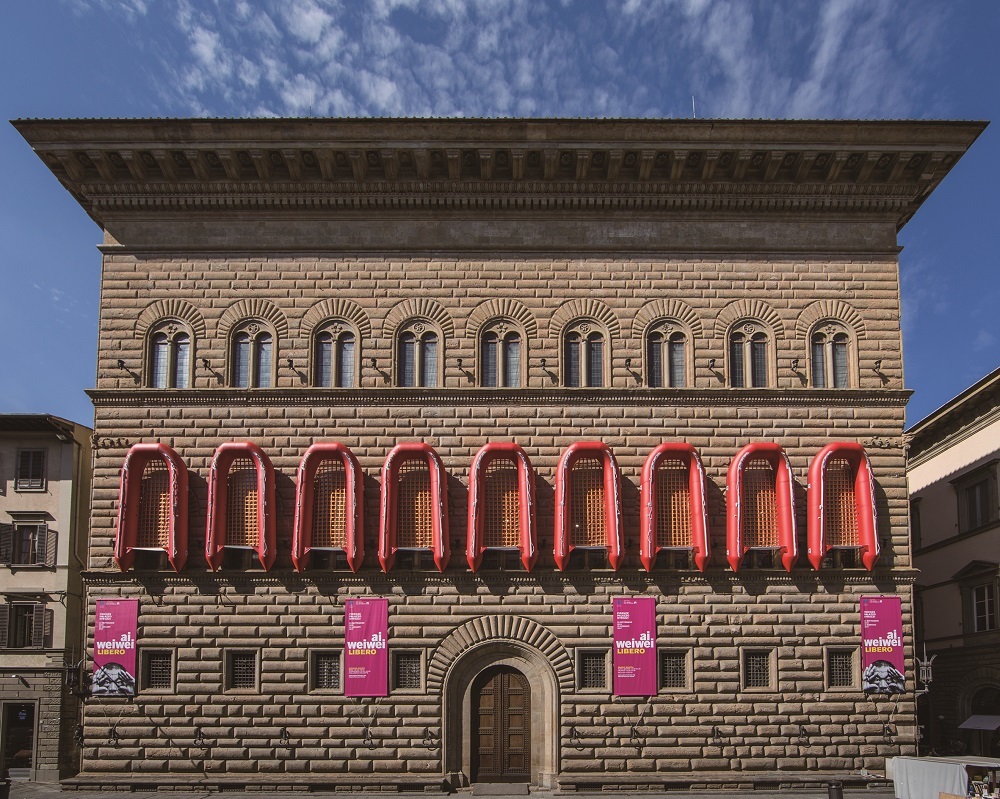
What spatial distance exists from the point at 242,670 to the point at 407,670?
380 centimetres

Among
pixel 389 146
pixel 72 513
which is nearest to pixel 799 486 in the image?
pixel 389 146

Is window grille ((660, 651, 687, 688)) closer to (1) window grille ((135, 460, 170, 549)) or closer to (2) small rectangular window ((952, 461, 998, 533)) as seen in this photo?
(1) window grille ((135, 460, 170, 549))

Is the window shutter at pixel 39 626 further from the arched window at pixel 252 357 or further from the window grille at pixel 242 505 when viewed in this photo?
the arched window at pixel 252 357

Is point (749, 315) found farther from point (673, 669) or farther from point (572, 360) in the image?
point (673, 669)

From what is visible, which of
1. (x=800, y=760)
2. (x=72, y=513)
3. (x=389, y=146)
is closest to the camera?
(x=800, y=760)

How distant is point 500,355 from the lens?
23.2 m

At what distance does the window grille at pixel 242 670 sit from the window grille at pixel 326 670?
1395 millimetres

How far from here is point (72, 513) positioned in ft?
94.9

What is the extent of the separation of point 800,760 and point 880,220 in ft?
43.1

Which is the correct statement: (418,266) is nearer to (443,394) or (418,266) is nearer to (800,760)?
(443,394)

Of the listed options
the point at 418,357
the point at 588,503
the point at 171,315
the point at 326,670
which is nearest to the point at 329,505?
the point at 326,670

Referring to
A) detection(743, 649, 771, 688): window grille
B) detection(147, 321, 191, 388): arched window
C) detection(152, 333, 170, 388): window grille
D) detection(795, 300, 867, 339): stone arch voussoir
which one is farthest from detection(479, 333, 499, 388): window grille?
detection(743, 649, 771, 688): window grille

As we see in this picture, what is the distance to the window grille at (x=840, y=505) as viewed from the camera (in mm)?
22484

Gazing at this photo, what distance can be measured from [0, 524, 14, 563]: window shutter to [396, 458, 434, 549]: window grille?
13787 mm
